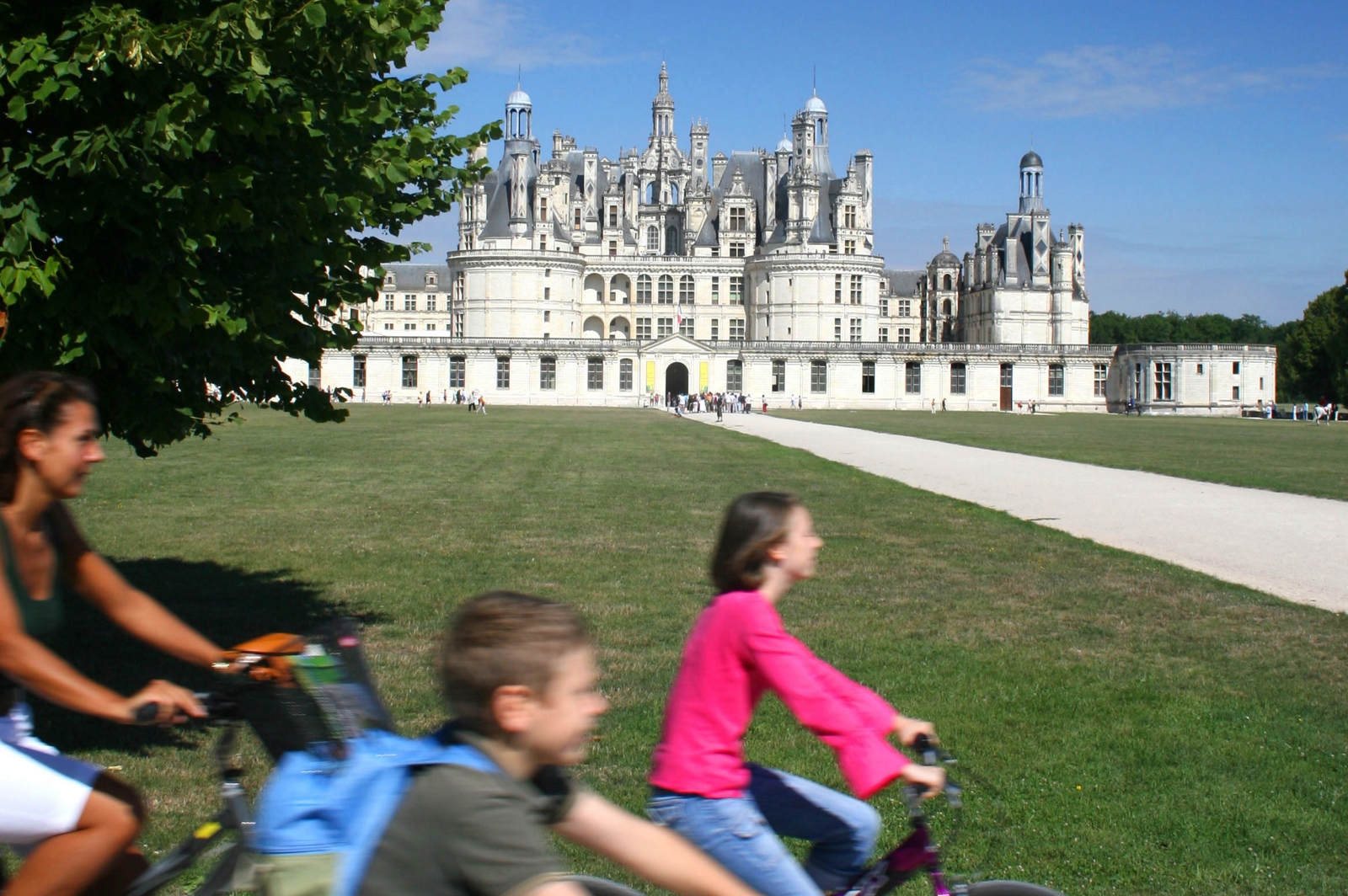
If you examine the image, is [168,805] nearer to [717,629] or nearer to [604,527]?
[717,629]

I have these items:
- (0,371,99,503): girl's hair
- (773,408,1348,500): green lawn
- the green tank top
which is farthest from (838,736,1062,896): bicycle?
(773,408,1348,500): green lawn

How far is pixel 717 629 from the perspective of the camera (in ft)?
10.5

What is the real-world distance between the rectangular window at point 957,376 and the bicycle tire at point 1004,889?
7742cm

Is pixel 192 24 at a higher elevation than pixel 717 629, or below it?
higher

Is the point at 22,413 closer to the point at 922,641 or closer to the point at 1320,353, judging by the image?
the point at 922,641

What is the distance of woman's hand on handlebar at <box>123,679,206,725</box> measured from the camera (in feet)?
9.75

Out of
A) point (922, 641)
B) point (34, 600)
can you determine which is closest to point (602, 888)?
point (34, 600)

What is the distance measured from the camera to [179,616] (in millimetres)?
8945

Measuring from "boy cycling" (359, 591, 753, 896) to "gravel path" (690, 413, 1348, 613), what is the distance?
8916 millimetres

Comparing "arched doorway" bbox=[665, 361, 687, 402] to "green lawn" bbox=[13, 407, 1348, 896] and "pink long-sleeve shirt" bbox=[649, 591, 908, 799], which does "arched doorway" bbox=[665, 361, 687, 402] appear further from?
"pink long-sleeve shirt" bbox=[649, 591, 908, 799]

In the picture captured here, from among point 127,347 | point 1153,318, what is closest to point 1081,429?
point 127,347

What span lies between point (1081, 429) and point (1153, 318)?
3270 inches

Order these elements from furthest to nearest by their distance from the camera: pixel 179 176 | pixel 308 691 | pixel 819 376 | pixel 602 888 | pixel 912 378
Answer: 1. pixel 912 378
2. pixel 819 376
3. pixel 179 176
4. pixel 602 888
5. pixel 308 691

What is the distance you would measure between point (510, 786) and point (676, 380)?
2942 inches
